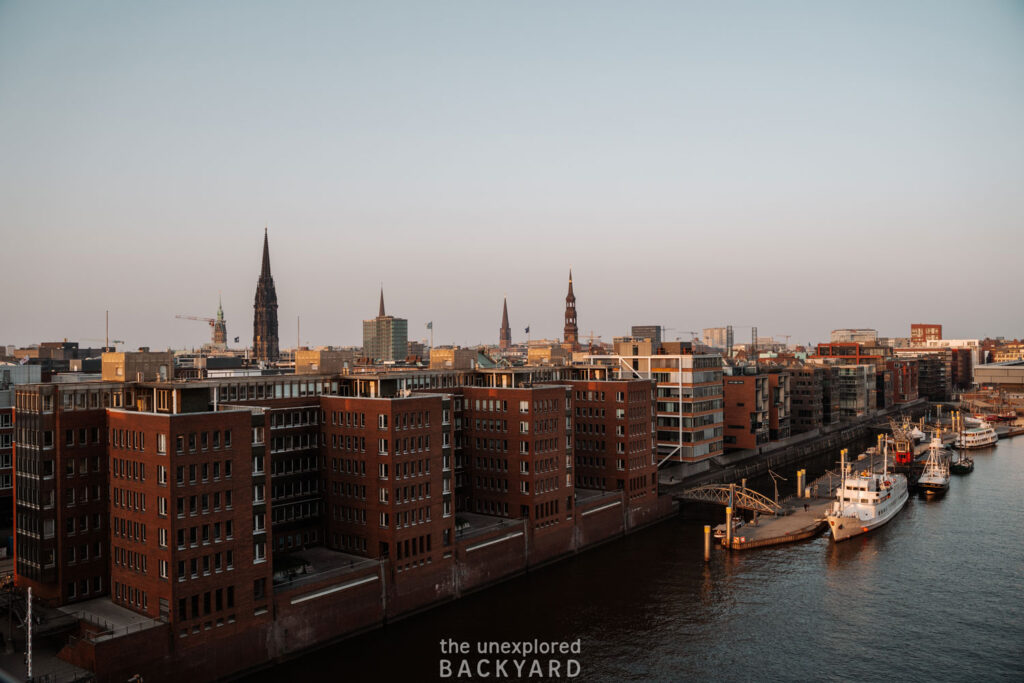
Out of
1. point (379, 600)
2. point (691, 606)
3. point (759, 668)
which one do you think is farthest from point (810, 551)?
point (379, 600)

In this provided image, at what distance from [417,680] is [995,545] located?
85.3 metres

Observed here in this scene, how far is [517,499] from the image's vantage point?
97.9 meters

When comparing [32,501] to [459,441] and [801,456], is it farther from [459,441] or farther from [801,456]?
[801,456]

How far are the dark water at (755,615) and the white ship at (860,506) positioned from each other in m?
2.57

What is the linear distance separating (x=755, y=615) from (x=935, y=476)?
3379 inches

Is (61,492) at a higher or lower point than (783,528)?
higher

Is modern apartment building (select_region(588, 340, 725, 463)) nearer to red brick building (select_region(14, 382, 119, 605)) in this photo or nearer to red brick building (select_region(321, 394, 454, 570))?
red brick building (select_region(321, 394, 454, 570))

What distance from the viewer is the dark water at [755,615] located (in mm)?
68875

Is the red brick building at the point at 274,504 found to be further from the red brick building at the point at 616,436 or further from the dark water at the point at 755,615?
the red brick building at the point at 616,436

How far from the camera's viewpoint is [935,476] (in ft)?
480

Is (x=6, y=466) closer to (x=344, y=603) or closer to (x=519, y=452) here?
(x=344, y=603)

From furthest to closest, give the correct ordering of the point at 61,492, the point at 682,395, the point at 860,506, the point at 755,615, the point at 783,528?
the point at 682,395
the point at 860,506
the point at 783,528
the point at 755,615
the point at 61,492

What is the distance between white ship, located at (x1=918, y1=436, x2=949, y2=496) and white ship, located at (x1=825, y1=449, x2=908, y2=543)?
70.6ft

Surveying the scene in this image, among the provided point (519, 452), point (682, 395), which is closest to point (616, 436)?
point (519, 452)
